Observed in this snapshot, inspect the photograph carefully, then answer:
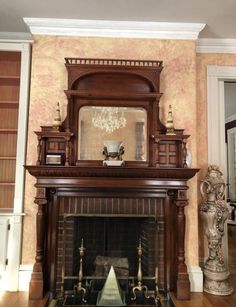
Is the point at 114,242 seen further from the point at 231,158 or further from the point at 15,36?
the point at 231,158

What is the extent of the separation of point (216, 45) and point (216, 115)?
879mm

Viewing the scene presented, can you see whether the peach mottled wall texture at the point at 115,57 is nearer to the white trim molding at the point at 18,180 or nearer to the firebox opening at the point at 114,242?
the white trim molding at the point at 18,180

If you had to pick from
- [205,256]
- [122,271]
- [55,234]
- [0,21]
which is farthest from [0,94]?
[205,256]

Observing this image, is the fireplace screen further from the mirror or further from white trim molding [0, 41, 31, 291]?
the mirror

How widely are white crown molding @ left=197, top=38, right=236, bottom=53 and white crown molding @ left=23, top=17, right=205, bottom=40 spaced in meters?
0.35

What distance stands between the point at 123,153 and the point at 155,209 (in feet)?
2.23

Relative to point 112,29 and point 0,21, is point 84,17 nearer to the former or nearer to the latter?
point 112,29

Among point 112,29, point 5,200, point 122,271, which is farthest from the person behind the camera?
point 5,200

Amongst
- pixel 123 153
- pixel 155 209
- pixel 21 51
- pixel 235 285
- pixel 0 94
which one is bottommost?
pixel 235 285

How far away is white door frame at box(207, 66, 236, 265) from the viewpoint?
3.45 m

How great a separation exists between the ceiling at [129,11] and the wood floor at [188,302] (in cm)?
288

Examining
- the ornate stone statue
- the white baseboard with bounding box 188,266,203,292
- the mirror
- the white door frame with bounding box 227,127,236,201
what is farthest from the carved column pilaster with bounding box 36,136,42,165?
the white door frame with bounding box 227,127,236,201

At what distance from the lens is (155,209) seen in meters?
2.98

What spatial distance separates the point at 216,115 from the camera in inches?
137
